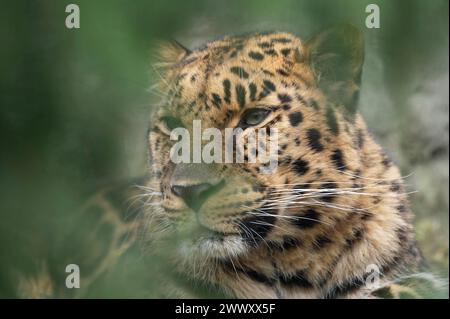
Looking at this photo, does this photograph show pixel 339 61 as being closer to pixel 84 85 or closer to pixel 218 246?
pixel 218 246

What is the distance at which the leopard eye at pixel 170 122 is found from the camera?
4.14m

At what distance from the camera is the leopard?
151 inches

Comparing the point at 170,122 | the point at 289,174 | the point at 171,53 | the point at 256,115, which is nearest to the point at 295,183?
the point at 289,174

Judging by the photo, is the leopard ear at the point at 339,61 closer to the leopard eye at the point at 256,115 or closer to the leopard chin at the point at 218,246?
the leopard eye at the point at 256,115

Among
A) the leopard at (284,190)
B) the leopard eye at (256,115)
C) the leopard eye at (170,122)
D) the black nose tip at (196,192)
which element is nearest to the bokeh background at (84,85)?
the leopard eye at (170,122)

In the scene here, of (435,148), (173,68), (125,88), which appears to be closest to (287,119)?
(173,68)

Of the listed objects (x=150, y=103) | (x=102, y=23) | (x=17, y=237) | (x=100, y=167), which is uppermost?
(x=102, y=23)

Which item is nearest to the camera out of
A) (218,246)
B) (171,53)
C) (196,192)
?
(196,192)

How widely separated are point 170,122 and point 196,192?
2.07 feet

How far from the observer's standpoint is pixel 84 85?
16.9 ft

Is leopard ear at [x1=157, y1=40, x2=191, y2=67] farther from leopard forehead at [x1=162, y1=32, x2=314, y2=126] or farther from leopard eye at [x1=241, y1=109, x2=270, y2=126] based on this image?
leopard eye at [x1=241, y1=109, x2=270, y2=126]
